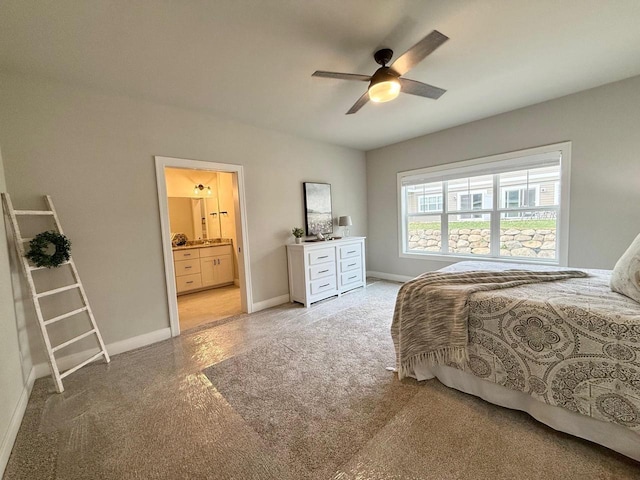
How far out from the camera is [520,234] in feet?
12.0

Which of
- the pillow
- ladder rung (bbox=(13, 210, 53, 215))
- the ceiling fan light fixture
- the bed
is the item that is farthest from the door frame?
the pillow

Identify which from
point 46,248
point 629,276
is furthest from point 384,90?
point 46,248

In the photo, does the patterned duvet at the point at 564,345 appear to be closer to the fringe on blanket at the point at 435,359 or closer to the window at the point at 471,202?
the fringe on blanket at the point at 435,359

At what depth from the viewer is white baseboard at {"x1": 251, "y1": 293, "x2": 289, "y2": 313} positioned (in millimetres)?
3679

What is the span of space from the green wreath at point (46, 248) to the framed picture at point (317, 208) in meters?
2.86

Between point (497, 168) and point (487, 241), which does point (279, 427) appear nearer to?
point (487, 241)

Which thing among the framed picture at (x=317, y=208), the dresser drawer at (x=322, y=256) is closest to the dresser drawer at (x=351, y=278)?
the dresser drawer at (x=322, y=256)

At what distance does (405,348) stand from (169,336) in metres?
2.57

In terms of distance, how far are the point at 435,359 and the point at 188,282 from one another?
14.0 ft

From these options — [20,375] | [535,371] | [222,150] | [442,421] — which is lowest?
[442,421]

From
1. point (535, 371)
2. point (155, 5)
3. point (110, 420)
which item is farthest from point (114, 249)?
point (535, 371)

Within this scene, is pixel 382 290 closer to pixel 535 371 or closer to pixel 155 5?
pixel 535 371

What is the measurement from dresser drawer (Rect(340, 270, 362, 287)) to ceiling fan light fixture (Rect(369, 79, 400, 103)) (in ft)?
9.08

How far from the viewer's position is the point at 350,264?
4359 millimetres
